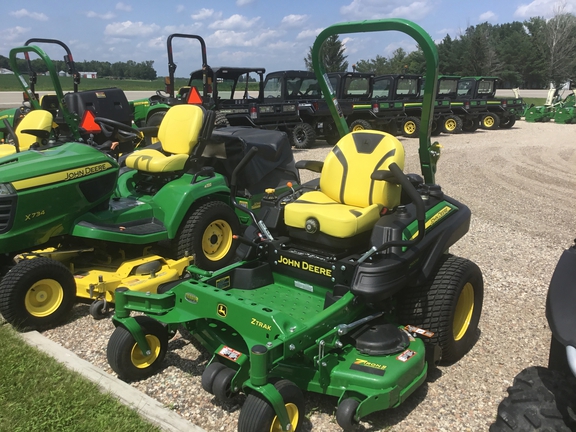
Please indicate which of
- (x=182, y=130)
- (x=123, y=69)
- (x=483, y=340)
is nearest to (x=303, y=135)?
(x=182, y=130)

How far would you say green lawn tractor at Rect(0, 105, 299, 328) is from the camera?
3.58 metres

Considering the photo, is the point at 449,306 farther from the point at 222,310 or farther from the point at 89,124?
the point at 89,124

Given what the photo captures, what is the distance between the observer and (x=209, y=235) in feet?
15.3

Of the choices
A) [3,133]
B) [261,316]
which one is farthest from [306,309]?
[3,133]

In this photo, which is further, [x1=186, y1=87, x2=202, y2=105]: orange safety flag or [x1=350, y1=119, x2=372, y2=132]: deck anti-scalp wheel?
[x1=350, y1=119, x2=372, y2=132]: deck anti-scalp wheel

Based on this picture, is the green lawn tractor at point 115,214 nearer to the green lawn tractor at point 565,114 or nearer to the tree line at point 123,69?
the green lawn tractor at point 565,114

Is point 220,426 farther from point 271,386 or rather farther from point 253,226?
point 253,226

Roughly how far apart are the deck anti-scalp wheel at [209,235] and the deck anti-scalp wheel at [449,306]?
2006mm

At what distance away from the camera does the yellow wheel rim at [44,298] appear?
3494mm

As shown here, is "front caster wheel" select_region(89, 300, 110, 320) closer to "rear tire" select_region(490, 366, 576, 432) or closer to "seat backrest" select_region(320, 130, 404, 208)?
"seat backrest" select_region(320, 130, 404, 208)

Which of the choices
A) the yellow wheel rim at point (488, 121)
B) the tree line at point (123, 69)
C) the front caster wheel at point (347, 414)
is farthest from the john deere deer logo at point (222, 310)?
the tree line at point (123, 69)

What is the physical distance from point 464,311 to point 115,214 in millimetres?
2820

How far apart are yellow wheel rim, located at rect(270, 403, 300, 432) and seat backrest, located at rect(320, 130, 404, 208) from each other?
1.50m

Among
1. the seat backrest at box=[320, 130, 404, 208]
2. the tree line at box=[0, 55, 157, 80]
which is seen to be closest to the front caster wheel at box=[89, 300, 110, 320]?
the seat backrest at box=[320, 130, 404, 208]
